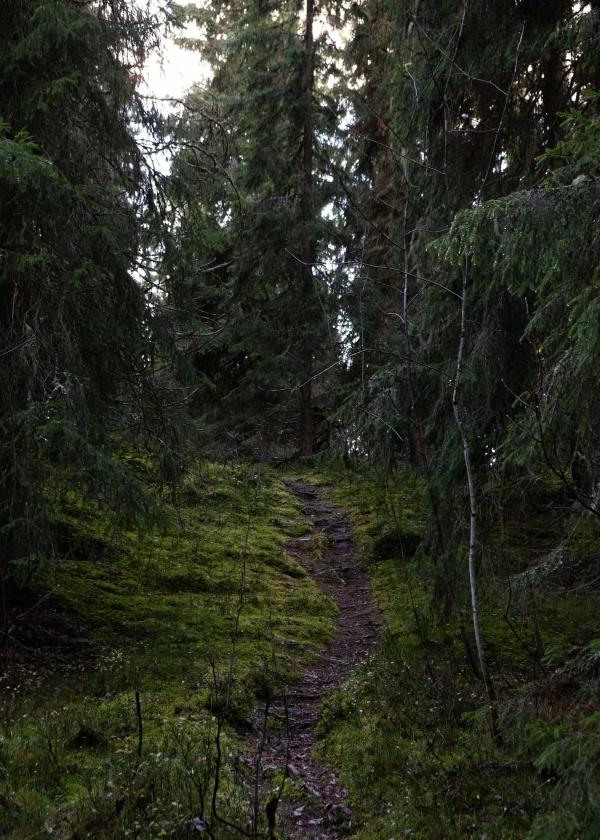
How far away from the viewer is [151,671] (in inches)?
283

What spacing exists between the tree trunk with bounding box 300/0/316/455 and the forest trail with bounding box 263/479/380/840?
3.51 meters

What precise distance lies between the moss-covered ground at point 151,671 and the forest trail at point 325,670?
0.30 meters

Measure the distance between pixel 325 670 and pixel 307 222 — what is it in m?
13.4

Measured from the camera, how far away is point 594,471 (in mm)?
5645

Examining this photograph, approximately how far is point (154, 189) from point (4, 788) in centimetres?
692

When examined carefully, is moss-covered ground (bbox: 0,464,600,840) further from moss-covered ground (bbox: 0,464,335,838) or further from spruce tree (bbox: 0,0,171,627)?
spruce tree (bbox: 0,0,171,627)

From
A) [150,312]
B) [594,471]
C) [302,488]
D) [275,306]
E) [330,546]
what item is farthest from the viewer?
[275,306]

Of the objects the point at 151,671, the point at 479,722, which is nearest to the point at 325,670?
the point at 151,671

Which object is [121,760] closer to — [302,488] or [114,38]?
[114,38]

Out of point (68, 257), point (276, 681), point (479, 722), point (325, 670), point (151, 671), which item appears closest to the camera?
point (479, 722)

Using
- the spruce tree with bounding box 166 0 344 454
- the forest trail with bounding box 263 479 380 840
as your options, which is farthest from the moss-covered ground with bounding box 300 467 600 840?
the spruce tree with bounding box 166 0 344 454

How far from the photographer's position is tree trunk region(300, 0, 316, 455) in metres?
18.6

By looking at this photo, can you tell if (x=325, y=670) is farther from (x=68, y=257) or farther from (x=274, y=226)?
(x=274, y=226)

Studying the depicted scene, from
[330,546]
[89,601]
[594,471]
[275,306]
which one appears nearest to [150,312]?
[89,601]
